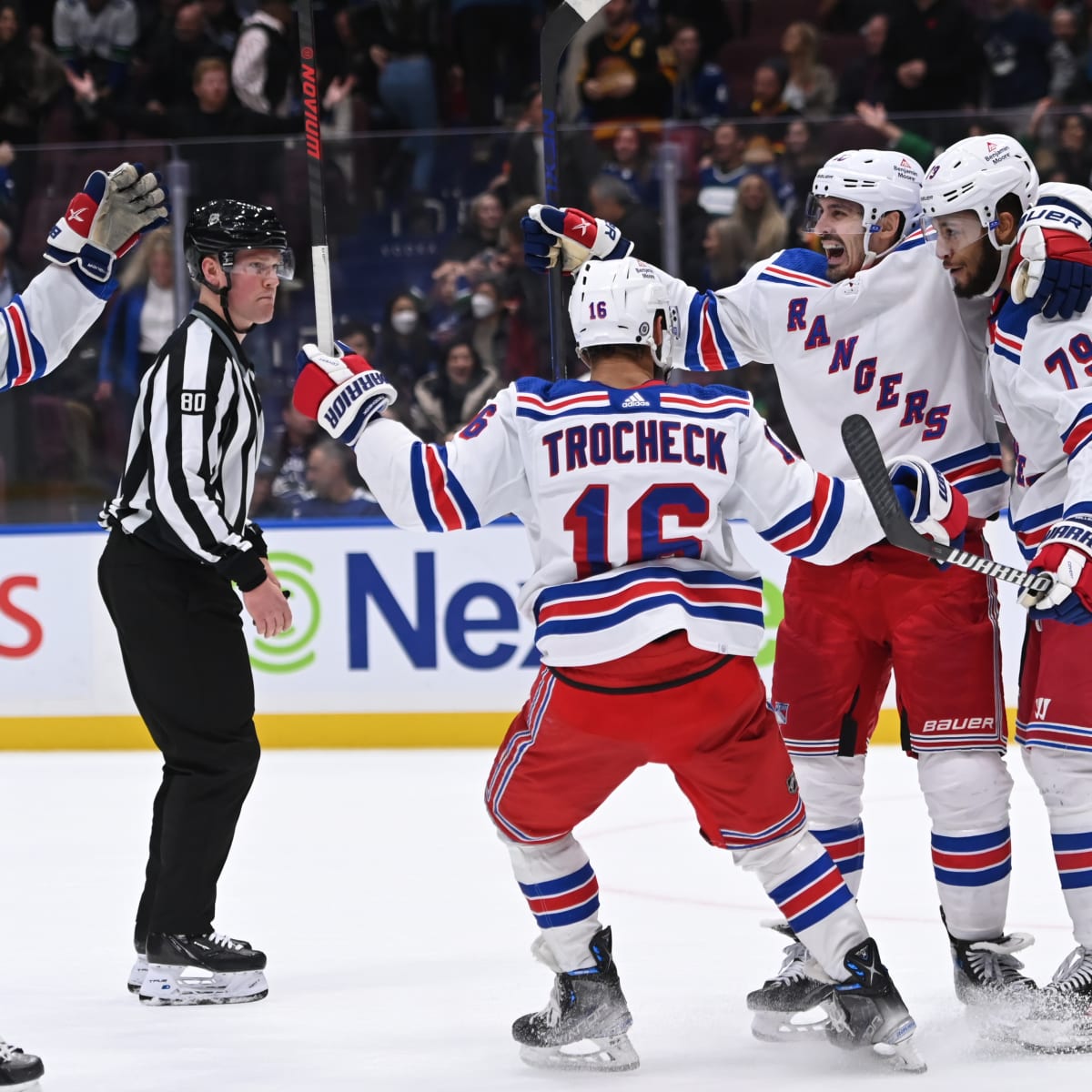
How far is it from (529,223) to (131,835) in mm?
2289

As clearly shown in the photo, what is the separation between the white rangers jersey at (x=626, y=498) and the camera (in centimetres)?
275

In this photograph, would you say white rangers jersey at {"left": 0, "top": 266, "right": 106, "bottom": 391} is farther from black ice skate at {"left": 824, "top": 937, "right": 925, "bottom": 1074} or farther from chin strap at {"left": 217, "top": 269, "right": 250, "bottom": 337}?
black ice skate at {"left": 824, "top": 937, "right": 925, "bottom": 1074}

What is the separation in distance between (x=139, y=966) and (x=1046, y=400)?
6.21 ft

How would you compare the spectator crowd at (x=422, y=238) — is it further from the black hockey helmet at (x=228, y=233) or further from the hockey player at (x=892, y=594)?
the hockey player at (x=892, y=594)

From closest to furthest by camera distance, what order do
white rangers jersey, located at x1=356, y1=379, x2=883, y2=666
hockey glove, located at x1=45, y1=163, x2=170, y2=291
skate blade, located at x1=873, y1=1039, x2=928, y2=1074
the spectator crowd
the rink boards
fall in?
white rangers jersey, located at x1=356, y1=379, x2=883, y2=666 → skate blade, located at x1=873, y1=1039, x2=928, y2=1074 → hockey glove, located at x1=45, y1=163, x2=170, y2=291 → the rink boards → the spectator crowd

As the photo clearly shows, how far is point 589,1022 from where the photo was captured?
9.53 ft

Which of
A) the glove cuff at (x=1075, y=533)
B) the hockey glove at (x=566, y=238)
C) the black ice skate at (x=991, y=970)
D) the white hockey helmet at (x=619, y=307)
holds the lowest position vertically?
the black ice skate at (x=991, y=970)

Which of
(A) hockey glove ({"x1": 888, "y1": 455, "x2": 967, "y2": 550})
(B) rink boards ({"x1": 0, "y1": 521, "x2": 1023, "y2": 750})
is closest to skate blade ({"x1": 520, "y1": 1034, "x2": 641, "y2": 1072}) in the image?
(A) hockey glove ({"x1": 888, "y1": 455, "x2": 967, "y2": 550})

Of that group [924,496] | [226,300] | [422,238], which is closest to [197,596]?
[226,300]

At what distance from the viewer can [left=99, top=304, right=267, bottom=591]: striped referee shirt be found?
3.34 metres

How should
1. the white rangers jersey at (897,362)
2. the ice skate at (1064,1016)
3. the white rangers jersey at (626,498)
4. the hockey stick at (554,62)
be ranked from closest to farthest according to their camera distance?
the white rangers jersey at (626,498), the ice skate at (1064,1016), the white rangers jersey at (897,362), the hockey stick at (554,62)

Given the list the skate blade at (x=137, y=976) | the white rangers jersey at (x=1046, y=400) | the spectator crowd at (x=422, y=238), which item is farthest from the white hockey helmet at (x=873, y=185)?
the spectator crowd at (x=422, y=238)

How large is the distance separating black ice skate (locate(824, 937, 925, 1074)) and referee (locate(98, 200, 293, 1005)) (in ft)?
3.75

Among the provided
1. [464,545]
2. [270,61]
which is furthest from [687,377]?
[270,61]
